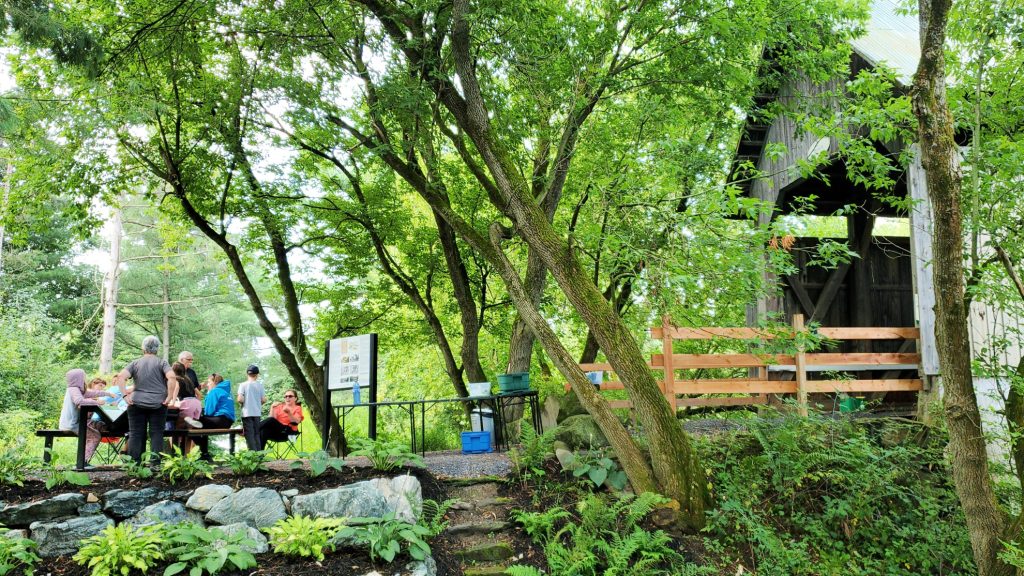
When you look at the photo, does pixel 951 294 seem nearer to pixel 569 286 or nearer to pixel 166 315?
pixel 569 286

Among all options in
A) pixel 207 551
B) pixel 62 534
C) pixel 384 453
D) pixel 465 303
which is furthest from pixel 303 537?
pixel 465 303

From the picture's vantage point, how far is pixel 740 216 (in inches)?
470

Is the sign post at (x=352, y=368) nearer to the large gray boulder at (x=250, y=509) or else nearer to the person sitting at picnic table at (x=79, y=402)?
the large gray boulder at (x=250, y=509)

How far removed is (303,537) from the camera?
550 cm

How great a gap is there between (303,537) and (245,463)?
5.81 ft

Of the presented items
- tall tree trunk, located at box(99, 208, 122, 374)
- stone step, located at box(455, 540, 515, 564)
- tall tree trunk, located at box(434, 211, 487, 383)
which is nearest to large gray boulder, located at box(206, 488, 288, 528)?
stone step, located at box(455, 540, 515, 564)

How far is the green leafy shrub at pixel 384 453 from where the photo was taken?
7.02 metres

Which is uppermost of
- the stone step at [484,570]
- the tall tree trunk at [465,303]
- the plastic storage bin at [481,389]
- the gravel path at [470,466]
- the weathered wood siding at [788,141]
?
the weathered wood siding at [788,141]

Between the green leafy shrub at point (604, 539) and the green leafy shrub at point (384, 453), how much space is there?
1.32m

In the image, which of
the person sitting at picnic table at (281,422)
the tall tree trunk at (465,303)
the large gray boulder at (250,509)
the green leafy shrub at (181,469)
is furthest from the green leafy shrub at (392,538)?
the tall tree trunk at (465,303)

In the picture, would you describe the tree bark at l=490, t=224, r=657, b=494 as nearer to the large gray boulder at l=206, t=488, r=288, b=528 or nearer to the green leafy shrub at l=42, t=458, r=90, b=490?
the large gray boulder at l=206, t=488, r=288, b=528

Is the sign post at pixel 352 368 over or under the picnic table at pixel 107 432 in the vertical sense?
over

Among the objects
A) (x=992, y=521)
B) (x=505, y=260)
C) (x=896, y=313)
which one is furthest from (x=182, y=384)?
(x=896, y=313)

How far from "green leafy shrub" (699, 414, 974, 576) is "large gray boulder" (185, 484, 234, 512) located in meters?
4.49
